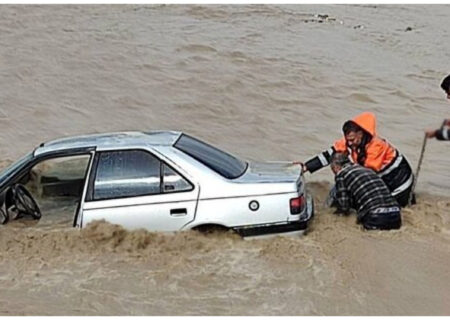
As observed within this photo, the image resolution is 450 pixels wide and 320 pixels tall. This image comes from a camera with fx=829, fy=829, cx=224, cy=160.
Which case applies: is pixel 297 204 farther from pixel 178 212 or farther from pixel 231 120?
pixel 231 120

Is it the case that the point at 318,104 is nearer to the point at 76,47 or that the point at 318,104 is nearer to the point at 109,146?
the point at 76,47

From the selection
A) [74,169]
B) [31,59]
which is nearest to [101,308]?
[74,169]

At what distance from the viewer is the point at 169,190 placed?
724 centimetres

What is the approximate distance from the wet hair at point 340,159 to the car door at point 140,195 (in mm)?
1903

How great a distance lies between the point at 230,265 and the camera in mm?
7219

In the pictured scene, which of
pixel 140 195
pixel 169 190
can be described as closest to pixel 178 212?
pixel 169 190

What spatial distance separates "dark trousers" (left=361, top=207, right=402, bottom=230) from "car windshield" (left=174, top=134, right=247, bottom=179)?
132 cm

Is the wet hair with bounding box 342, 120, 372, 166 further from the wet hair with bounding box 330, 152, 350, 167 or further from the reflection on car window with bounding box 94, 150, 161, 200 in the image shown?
the reflection on car window with bounding box 94, 150, 161, 200

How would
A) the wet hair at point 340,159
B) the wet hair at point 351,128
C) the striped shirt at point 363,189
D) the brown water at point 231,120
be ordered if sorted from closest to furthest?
the brown water at point 231,120
the striped shirt at point 363,189
the wet hair at point 351,128
the wet hair at point 340,159

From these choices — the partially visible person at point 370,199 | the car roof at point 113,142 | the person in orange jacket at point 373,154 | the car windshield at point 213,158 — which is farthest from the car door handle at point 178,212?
the partially visible person at point 370,199

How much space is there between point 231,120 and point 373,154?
300 inches

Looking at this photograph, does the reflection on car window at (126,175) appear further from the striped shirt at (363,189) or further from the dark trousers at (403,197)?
the dark trousers at (403,197)

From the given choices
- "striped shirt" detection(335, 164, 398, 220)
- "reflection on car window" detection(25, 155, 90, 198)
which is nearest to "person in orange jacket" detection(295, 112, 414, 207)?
"striped shirt" detection(335, 164, 398, 220)

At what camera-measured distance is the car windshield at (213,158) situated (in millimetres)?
7457
